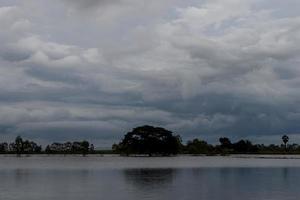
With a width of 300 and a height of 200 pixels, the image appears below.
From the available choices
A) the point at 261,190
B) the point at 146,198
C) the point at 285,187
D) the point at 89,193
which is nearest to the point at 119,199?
the point at 146,198

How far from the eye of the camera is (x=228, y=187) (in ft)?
186

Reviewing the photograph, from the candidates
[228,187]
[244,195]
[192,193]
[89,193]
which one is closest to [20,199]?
[89,193]

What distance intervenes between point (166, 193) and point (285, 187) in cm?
1441

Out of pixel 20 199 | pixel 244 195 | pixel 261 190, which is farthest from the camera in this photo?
pixel 261 190

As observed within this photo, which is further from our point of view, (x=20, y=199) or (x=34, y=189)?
(x=34, y=189)

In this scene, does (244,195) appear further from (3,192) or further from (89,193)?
(3,192)

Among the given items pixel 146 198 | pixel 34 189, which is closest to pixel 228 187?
pixel 146 198

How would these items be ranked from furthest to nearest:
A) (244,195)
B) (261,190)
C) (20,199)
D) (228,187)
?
(228,187), (261,190), (244,195), (20,199)

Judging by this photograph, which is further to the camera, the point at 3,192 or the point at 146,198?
the point at 3,192

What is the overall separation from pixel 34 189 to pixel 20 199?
10.6 meters

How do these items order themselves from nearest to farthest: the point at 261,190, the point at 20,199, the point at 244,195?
the point at 20,199, the point at 244,195, the point at 261,190

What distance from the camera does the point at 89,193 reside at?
49.2m

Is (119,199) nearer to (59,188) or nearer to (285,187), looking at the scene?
(59,188)

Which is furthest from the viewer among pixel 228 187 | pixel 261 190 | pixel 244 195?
pixel 228 187
